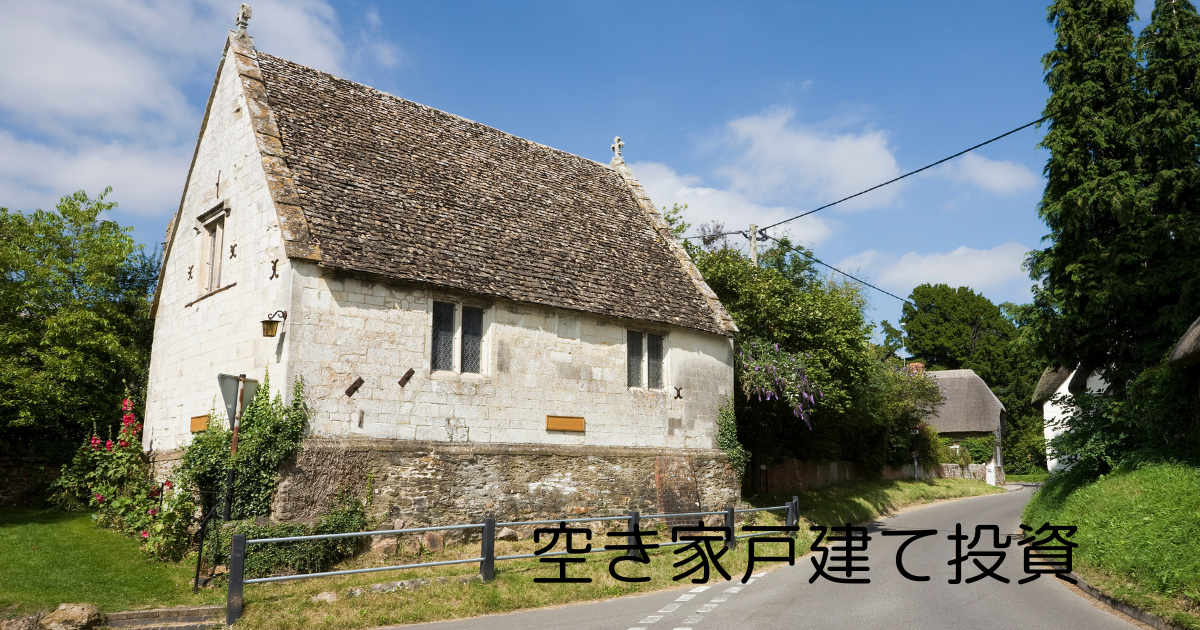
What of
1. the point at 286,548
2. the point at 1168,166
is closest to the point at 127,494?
the point at 286,548

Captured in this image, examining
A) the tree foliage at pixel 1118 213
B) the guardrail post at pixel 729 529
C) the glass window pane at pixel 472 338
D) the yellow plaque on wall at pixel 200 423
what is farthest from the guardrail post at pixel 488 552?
the tree foliage at pixel 1118 213

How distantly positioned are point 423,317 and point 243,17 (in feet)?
26.6

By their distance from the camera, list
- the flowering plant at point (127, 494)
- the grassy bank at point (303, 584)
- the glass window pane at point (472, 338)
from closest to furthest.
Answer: the grassy bank at point (303, 584) < the flowering plant at point (127, 494) < the glass window pane at point (472, 338)

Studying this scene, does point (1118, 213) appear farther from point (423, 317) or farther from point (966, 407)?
point (966, 407)

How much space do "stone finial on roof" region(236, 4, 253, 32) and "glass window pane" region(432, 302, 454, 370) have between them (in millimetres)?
7722

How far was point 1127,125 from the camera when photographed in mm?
17094

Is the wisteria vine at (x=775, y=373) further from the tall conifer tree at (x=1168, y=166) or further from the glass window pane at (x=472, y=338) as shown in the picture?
the glass window pane at (x=472, y=338)

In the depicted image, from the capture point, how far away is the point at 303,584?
1158 cm

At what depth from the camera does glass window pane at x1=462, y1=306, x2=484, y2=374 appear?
16.2 metres

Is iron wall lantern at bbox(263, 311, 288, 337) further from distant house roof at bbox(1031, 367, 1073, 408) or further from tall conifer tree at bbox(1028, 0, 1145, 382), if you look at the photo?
distant house roof at bbox(1031, 367, 1073, 408)

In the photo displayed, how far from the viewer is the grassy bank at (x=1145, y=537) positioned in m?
9.79

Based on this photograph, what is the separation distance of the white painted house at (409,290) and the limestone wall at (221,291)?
0.06 metres

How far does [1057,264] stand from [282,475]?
53.7ft

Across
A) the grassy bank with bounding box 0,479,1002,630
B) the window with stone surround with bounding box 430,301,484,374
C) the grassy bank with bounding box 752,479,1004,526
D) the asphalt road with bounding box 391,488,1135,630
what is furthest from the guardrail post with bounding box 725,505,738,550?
the grassy bank with bounding box 752,479,1004,526
